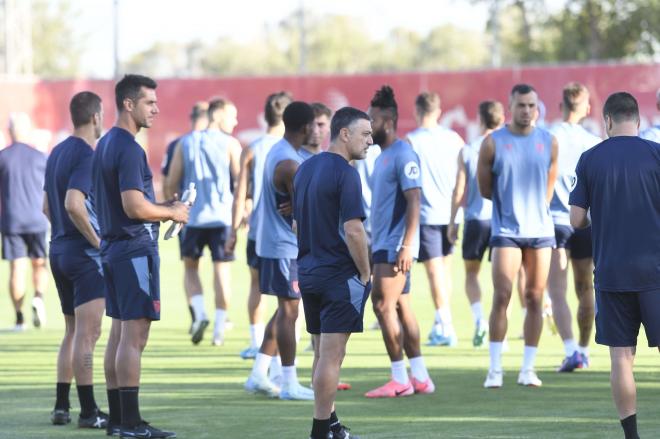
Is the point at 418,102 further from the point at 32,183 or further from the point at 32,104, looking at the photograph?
the point at 32,104

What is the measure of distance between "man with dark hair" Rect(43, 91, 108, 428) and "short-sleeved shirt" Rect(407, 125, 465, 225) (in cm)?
541

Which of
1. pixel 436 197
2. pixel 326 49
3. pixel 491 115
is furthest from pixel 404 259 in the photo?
pixel 326 49

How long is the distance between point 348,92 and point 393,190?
22.7m

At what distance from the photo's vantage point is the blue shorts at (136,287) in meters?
9.91

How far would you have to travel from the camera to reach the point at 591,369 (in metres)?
13.2

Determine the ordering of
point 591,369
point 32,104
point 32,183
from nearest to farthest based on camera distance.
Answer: point 591,369 → point 32,183 → point 32,104

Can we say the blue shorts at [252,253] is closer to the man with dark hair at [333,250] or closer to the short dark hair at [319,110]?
the short dark hair at [319,110]

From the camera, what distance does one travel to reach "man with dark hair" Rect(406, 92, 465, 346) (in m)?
15.2

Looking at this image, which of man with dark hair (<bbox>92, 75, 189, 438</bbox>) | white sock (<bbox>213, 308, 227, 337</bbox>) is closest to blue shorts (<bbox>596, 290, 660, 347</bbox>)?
man with dark hair (<bbox>92, 75, 189, 438</bbox>)

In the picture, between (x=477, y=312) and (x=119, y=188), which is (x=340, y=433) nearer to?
(x=119, y=188)

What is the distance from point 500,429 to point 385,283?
1.88m

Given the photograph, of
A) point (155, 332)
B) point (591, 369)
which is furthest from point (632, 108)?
point (155, 332)

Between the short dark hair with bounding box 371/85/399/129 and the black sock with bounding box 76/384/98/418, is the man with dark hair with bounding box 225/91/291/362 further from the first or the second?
the black sock with bounding box 76/384/98/418

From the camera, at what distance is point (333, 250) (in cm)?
956
